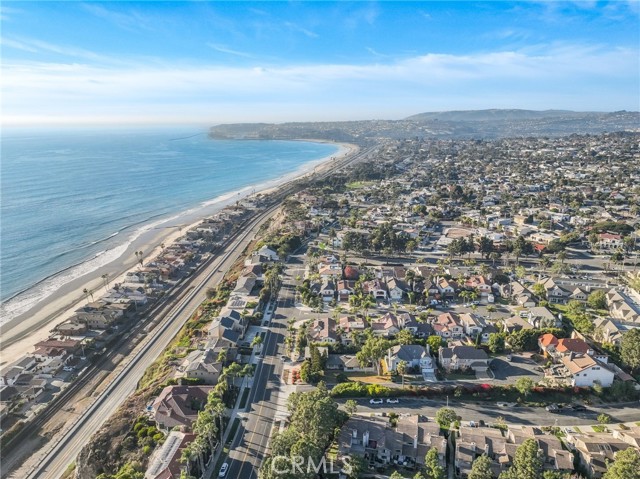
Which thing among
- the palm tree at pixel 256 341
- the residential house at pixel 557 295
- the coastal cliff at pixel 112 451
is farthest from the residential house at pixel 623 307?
the coastal cliff at pixel 112 451

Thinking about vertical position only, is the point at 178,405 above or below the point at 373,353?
below

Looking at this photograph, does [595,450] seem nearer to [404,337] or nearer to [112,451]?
[404,337]

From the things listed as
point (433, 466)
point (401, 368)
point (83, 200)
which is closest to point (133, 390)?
point (401, 368)

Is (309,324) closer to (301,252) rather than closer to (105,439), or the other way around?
(105,439)

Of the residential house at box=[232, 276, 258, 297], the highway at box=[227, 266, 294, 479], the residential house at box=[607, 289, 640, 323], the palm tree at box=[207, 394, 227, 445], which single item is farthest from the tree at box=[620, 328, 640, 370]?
the residential house at box=[232, 276, 258, 297]

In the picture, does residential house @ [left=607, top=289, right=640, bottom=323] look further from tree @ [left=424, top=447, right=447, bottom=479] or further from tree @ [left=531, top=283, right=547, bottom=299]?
tree @ [left=424, top=447, right=447, bottom=479]

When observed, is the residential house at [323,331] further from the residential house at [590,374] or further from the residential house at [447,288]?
the residential house at [590,374]
